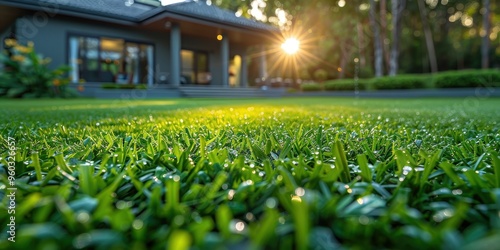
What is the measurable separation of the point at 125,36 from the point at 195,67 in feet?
12.3

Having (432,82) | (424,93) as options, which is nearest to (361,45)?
(432,82)

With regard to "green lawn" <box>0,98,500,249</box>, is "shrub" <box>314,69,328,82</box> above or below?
above

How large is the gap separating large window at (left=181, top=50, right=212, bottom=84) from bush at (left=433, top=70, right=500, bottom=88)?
10612 mm

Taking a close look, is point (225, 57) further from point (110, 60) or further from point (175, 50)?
point (110, 60)

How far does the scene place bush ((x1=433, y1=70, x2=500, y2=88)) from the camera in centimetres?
1162

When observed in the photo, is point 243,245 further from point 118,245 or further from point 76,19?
point 76,19

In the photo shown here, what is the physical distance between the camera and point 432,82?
13.1 meters

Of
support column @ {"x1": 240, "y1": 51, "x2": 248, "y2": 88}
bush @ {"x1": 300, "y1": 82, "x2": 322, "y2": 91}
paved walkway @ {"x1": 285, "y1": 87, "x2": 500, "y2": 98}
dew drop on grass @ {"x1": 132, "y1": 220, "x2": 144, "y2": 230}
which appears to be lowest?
dew drop on grass @ {"x1": 132, "y1": 220, "x2": 144, "y2": 230}

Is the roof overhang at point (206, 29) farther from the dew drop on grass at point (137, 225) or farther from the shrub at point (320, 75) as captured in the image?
the dew drop on grass at point (137, 225)

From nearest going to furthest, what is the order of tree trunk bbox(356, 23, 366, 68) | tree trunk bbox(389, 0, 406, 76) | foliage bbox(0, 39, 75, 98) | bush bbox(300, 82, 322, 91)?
foliage bbox(0, 39, 75, 98)
bush bbox(300, 82, 322, 91)
tree trunk bbox(389, 0, 406, 76)
tree trunk bbox(356, 23, 366, 68)

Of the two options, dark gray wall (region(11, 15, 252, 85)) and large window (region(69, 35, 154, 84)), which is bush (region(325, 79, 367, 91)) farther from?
large window (region(69, 35, 154, 84))

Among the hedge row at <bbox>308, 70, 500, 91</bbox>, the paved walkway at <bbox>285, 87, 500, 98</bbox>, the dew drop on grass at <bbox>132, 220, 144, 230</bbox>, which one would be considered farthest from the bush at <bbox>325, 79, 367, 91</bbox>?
the dew drop on grass at <bbox>132, 220, 144, 230</bbox>

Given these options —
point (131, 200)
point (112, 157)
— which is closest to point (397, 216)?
point (131, 200)

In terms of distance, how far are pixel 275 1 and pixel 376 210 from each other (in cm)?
2544
